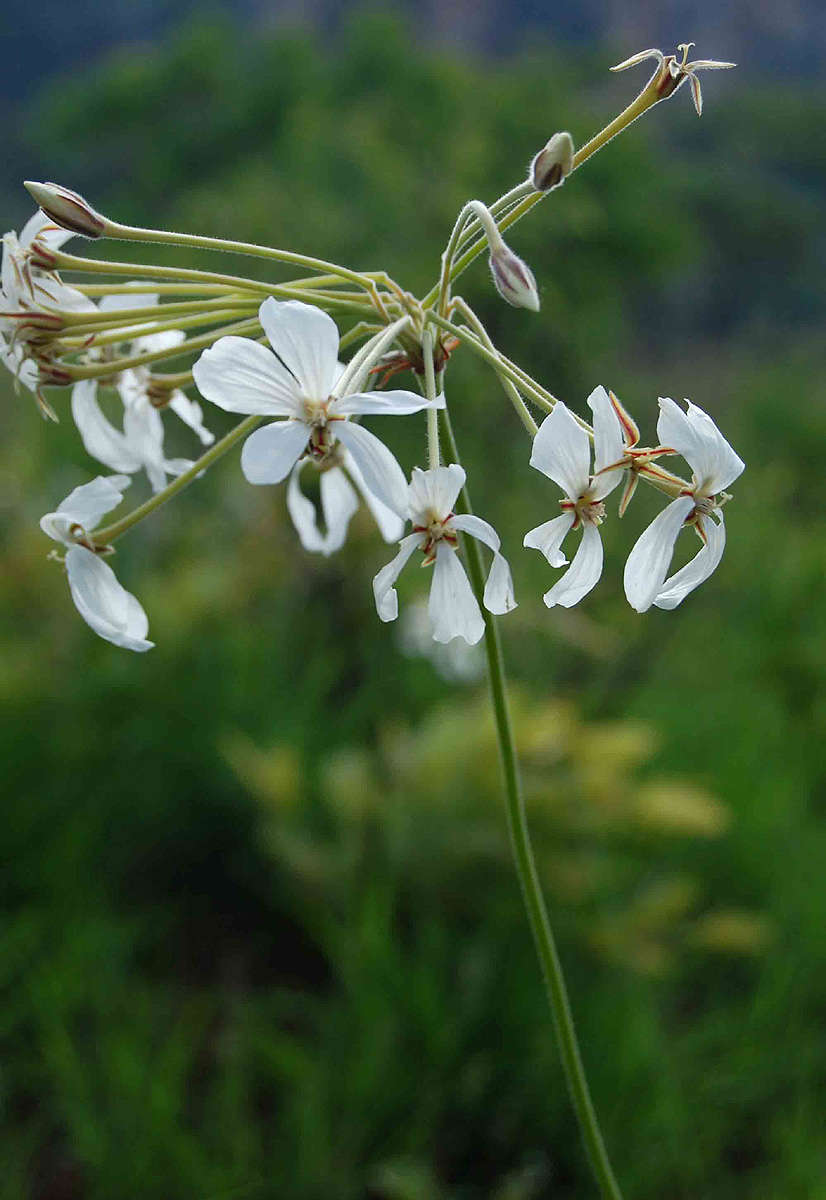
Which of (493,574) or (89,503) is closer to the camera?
(493,574)

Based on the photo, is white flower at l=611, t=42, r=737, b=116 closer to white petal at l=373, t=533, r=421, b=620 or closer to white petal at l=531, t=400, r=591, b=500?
white petal at l=531, t=400, r=591, b=500

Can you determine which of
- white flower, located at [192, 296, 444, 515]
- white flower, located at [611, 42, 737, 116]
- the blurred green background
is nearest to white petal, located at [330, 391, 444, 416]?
white flower, located at [192, 296, 444, 515]

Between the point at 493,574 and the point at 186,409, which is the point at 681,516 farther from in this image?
the point at 186,409

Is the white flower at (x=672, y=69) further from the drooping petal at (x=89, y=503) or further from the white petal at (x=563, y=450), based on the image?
the drooping petal at (x=89, y=503)

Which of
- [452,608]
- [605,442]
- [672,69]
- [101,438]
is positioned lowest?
[452,608]

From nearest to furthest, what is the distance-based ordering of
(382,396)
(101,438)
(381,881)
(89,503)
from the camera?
(382,396) < (89,503) < (101,438) < (381,881)

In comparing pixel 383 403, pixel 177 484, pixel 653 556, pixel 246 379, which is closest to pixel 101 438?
pixel 177 484

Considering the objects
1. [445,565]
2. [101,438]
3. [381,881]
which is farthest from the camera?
[381,881]

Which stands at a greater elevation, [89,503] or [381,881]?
[381,881]
